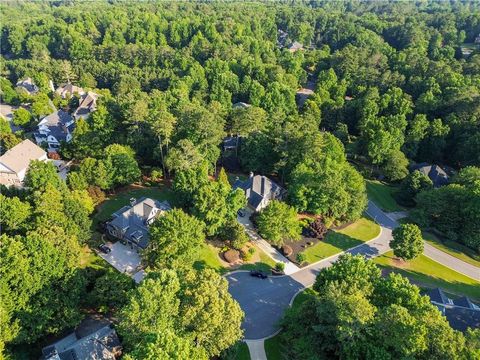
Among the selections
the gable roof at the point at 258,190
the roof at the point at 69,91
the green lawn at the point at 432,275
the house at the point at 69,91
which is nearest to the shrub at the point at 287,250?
the gable roof at the point at 258,190

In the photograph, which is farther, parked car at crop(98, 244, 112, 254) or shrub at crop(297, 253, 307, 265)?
shrub at crop(297, 253, 307, 265)

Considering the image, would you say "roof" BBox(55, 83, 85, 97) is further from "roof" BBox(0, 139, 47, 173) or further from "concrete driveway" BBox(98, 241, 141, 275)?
"concrete driveway" BBox(98, 241, 141, 275)

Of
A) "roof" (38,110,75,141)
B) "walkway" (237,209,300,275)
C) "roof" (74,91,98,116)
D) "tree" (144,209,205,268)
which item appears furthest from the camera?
"roof" (74,91,98,116)

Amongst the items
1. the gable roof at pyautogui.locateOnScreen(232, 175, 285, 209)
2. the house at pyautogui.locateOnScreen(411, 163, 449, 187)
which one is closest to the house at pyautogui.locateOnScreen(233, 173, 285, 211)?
the gable roof at pyautogui.locateOnScreen(232, 175, 285, 209)

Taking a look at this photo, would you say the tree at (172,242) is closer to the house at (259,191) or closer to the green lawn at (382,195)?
the house at (259,191)

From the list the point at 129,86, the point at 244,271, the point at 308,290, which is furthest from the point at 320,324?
the point at 129,86

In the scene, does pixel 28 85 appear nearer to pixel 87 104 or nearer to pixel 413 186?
pixel 87 104
